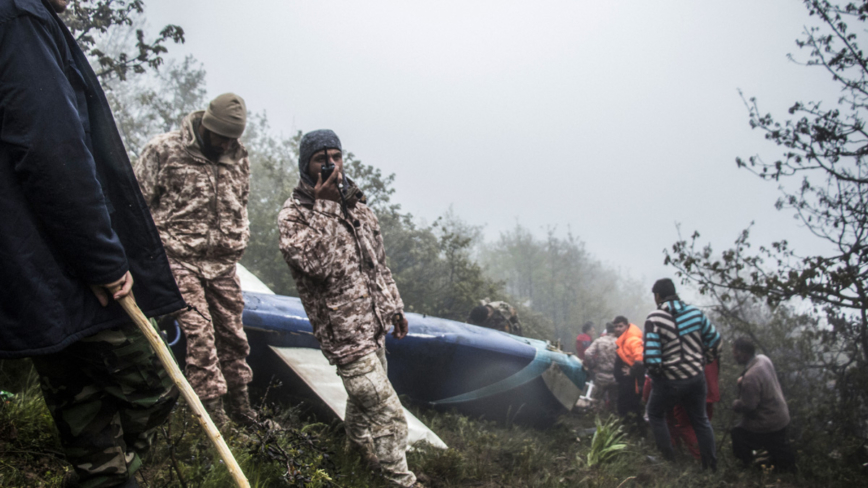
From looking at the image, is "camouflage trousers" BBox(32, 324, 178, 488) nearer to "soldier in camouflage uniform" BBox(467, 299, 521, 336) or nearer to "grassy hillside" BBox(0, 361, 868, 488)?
"grassy hillside" BBox(0, 361, 868, 488)

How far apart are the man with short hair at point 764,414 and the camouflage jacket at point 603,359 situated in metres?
3.00

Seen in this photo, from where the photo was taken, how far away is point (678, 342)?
5332mm

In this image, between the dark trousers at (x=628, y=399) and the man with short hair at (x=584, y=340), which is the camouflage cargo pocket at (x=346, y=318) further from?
the man with short hair at (x=584, y=340)

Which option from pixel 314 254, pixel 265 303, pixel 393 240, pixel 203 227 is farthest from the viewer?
pixel 393 240

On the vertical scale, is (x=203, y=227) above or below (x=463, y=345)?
above

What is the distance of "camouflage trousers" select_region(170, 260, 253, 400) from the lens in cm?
292

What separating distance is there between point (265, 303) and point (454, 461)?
2246 millimetres

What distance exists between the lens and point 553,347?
7172 mm

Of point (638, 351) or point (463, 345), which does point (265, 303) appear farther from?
point (638, 351)

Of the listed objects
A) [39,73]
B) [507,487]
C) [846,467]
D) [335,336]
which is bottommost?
[507,487]

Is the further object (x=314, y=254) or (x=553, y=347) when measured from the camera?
(x=553, y=347)

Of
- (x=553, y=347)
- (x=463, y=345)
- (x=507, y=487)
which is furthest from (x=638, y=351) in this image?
(x=507, y=487)

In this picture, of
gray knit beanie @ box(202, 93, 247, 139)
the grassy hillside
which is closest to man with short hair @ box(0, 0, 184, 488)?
the grassy hillside

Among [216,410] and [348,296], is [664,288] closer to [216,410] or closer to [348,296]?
[348,296]
